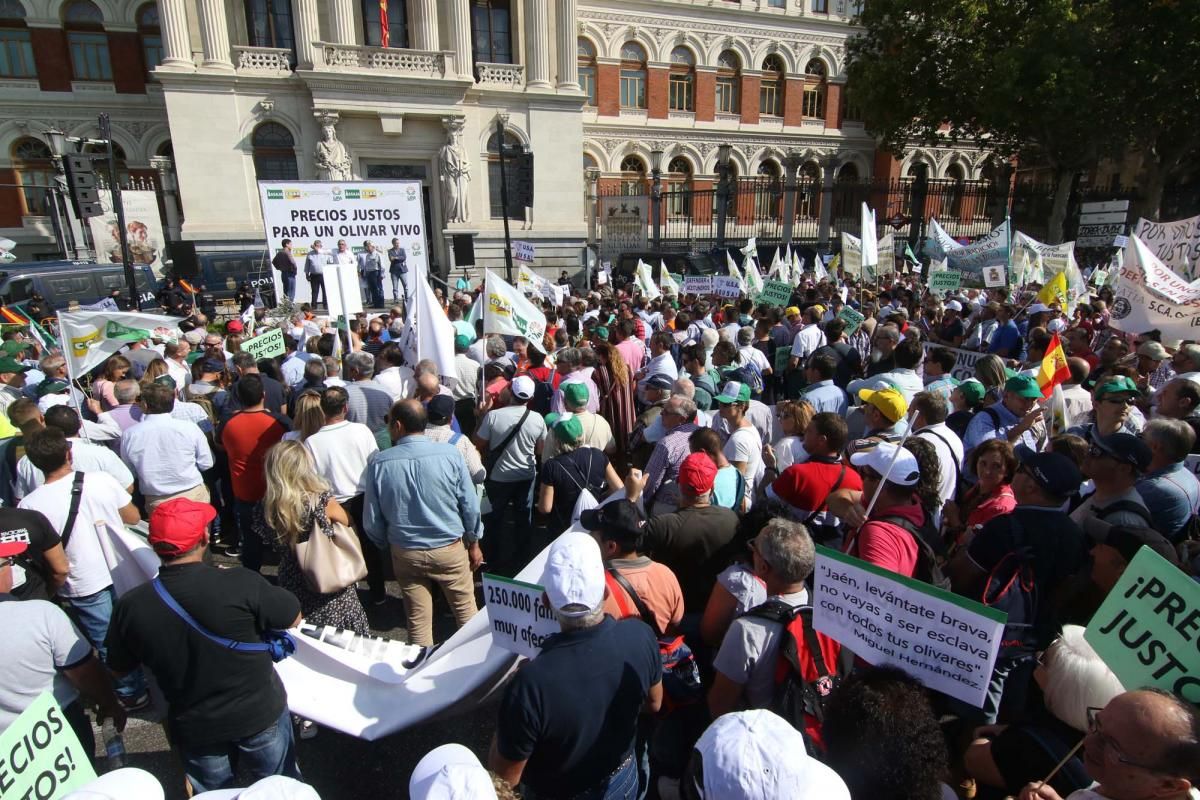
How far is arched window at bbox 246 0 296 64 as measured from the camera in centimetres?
2162

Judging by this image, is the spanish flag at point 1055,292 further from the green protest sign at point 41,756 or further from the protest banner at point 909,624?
the green protest sign at point 41,756

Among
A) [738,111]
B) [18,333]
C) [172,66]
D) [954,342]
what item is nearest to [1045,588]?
[954,342]

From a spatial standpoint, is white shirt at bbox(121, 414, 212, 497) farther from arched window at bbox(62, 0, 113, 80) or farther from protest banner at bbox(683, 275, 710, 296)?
arched window at bbox(62, 0, 113, 80)

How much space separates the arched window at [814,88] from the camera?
33.8 m

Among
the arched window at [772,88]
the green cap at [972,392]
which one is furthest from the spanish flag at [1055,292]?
the arched window at [772,88]

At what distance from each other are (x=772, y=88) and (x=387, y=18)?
19.6 metres

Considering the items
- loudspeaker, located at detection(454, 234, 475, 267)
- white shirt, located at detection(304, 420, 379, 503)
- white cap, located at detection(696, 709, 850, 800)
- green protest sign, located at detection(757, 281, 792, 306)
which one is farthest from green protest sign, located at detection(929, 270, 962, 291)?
white cap, located at detection(696, 709, 850, 800)

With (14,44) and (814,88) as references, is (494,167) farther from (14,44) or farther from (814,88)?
(814,88)

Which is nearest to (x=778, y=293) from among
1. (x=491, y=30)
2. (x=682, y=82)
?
(x=491, y=30)

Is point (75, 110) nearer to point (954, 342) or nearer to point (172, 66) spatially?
point (172, 66)

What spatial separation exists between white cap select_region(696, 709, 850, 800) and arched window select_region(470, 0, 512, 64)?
2597 centimetres

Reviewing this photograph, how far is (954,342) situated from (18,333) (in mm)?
Result: 12538

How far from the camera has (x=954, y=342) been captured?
889 cm

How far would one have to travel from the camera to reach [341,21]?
20766 mm
